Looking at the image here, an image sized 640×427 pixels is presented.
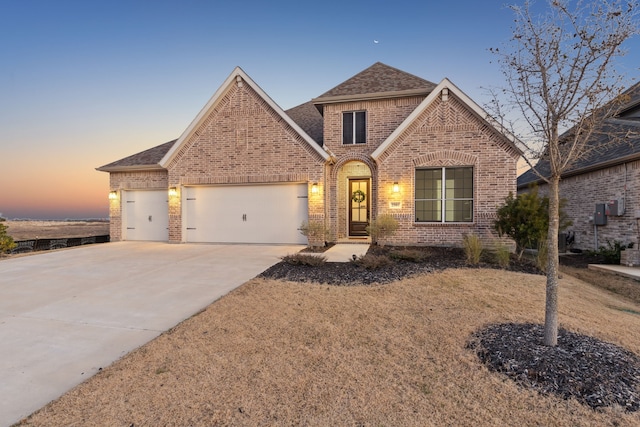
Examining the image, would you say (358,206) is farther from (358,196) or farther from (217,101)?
(217,101)

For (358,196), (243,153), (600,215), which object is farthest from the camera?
(358,196)

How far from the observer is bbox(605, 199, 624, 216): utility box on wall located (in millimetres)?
9836

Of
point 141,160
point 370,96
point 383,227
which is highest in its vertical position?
point 370,96

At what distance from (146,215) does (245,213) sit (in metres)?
5.10

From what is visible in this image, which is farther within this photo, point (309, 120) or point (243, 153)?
point (309, 120)

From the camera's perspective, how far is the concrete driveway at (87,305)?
9.76 ft

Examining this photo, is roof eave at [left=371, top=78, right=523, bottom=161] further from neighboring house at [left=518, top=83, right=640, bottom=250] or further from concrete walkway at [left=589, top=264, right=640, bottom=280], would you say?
concrete walkway at [left=589, top=264, right=640, bottom=280]

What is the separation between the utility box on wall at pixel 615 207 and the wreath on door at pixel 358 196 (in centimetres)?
868

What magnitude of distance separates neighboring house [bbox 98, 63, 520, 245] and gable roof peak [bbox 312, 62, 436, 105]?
0.14 ft

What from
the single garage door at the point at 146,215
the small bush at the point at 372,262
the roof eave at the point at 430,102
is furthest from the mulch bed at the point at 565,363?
the single garage door at the point at 146,215

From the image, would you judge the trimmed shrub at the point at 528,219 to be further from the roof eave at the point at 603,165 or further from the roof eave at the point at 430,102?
the roof eave at the point at 430,102

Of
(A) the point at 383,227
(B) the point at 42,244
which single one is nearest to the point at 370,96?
(A) the point at 383,227

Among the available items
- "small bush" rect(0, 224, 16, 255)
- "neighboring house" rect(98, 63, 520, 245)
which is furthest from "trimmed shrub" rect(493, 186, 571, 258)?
"small bush" rect(0, 224, 16, 255)

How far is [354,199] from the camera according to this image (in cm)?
1247
